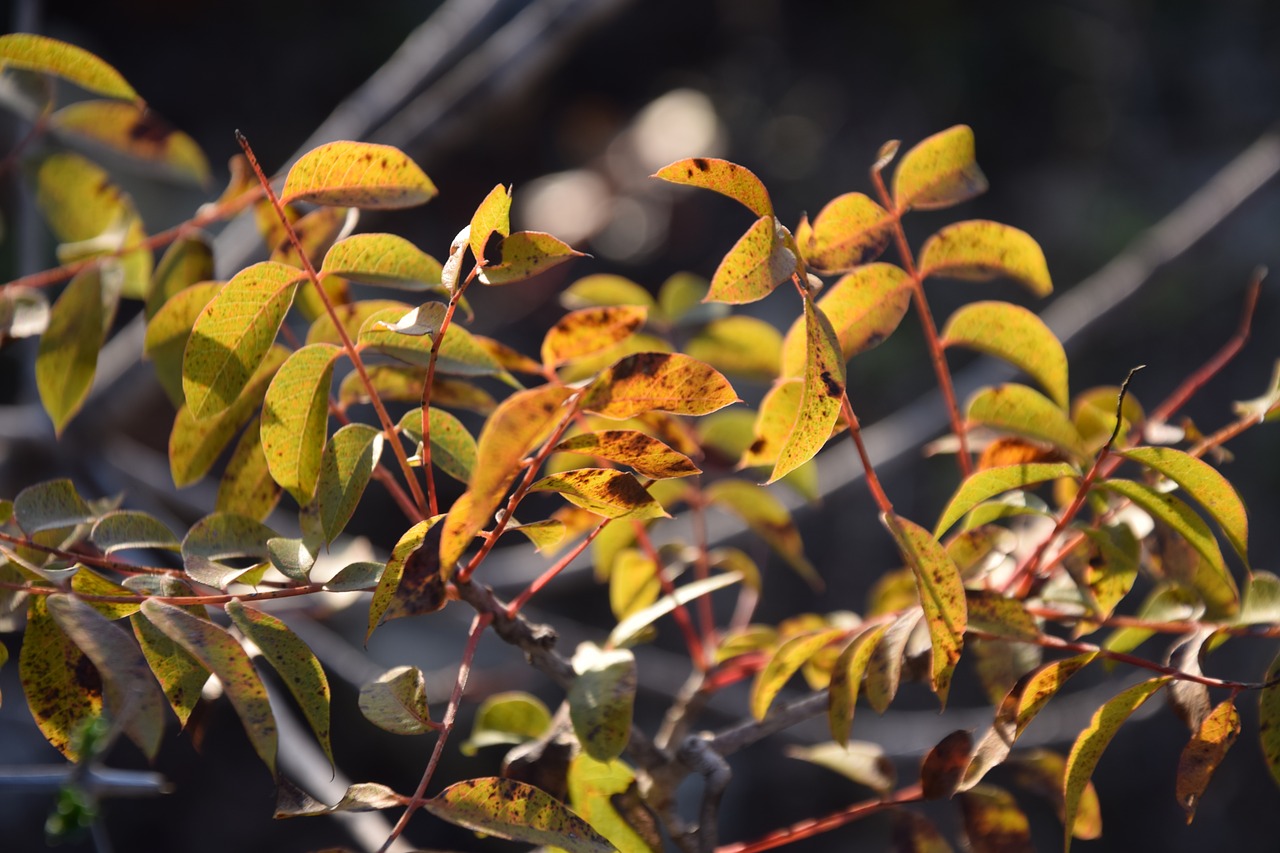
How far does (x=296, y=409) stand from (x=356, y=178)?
81mm

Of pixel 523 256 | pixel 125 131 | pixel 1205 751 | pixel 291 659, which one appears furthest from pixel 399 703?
pixel 125 131

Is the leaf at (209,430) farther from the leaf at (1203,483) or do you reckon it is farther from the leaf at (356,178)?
the leaf at (1203,483)

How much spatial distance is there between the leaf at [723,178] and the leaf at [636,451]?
75mm

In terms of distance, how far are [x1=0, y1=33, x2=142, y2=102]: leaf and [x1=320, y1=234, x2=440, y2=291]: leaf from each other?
13cm

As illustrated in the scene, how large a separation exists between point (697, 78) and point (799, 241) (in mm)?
1966

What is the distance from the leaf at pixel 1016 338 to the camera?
0.40 meters

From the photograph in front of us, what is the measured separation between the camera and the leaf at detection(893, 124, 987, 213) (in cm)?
39

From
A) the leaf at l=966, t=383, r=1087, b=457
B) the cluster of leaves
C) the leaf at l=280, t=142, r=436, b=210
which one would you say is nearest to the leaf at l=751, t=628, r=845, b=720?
the cluster of leaves

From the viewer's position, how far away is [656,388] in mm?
290

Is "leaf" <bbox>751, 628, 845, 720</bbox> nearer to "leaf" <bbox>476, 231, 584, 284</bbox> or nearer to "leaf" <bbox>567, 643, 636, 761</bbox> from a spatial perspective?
"leaf" <bbox>567, 643, 636, 761</bbox>

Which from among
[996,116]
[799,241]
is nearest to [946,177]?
[799,241]

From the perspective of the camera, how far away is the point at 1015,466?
13.1 inches

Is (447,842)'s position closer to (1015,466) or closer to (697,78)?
(1015,466)

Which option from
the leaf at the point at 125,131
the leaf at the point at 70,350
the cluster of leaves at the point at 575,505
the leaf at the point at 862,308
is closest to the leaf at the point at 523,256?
the cluster of leaves at the point at 575,505
